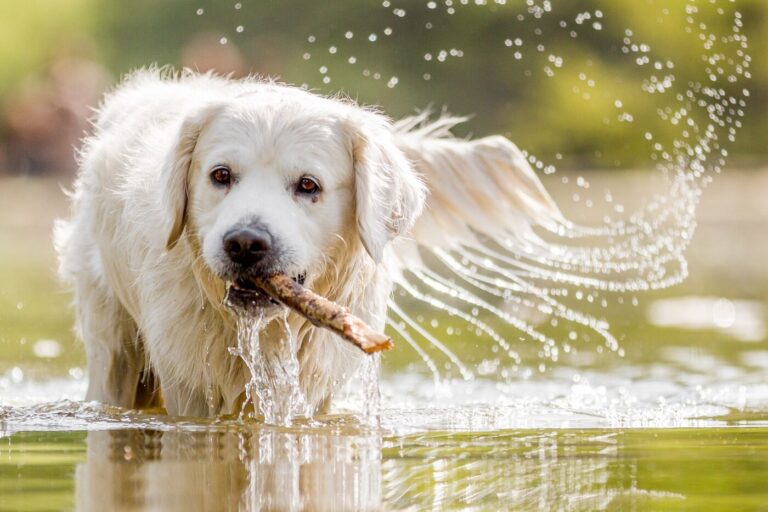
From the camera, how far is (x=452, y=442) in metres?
5.04

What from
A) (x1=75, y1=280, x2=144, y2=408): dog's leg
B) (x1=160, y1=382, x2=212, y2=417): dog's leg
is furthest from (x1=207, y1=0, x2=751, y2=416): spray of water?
(x1=75, y1=280, x2=144, y2=408): dog's leg

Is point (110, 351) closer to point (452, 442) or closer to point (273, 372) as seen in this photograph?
point (273, 372)

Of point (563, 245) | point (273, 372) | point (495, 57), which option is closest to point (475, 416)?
point (273, 372)

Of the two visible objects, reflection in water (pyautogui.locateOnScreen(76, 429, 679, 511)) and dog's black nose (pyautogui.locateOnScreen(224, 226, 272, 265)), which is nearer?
reflection in water (pyautogui.locateOnScreen(76, 429, 679, 511))

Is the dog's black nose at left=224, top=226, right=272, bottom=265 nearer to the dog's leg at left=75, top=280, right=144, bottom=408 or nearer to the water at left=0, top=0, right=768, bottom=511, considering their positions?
the water at left=0, top=0, right=768, bottom=511

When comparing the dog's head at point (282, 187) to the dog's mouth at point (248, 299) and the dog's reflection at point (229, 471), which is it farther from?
the dog's reflection at point (229, 471)

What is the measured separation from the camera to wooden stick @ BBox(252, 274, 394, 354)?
5.06m

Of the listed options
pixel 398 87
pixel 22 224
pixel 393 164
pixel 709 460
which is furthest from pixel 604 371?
pixel 398 87

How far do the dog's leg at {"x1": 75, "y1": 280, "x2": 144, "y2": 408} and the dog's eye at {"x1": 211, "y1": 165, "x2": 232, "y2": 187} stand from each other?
1445 mm

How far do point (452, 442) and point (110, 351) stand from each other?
7.35 feet

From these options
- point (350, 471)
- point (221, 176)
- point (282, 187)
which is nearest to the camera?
point (350, 471)

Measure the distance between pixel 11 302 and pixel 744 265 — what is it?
7.41 m

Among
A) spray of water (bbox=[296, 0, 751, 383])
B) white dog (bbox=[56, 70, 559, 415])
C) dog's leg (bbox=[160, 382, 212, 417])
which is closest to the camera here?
white dog (bbox=[56, 70, 559, 415])

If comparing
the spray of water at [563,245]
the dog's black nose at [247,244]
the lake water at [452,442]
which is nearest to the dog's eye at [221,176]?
the dog's black nose at [247,244]
